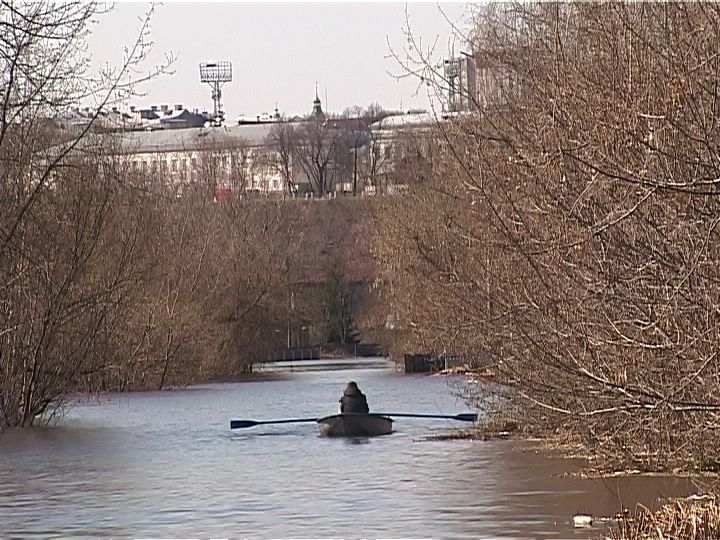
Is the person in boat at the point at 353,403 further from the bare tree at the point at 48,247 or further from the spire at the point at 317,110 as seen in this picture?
the spire at the point at 317,110

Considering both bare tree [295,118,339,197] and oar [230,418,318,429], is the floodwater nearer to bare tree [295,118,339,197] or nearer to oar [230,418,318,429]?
oar [230,418,318,429]

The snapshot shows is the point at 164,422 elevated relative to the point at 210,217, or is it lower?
lower

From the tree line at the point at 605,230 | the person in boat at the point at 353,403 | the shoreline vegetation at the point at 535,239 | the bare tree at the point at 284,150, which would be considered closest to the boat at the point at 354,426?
the person in boat at the point at 353,403

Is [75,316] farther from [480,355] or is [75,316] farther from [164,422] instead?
[480,355]

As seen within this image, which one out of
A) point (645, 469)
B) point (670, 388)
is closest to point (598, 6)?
point (670, 388)

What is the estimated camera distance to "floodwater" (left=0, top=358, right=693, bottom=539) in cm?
1552

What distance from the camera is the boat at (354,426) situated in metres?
26.5

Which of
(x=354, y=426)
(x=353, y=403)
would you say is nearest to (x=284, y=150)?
(x=353, y=403)

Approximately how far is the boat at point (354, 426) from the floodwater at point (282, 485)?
32 cm

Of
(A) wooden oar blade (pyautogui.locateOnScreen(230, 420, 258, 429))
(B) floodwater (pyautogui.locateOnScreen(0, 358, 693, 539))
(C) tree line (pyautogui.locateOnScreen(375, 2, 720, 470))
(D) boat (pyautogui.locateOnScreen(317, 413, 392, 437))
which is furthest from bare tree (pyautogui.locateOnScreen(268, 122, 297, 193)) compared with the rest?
(C) tree line (pyautogui.locateOnScreen(375, 2, 720, 470))

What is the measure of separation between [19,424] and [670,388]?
17.8 m

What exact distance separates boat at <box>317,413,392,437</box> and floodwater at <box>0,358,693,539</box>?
0.32 metres

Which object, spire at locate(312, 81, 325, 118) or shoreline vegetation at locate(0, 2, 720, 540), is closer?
shoreline vegetation at locate(0, 2, 720, 540)

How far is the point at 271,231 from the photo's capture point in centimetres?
5691
